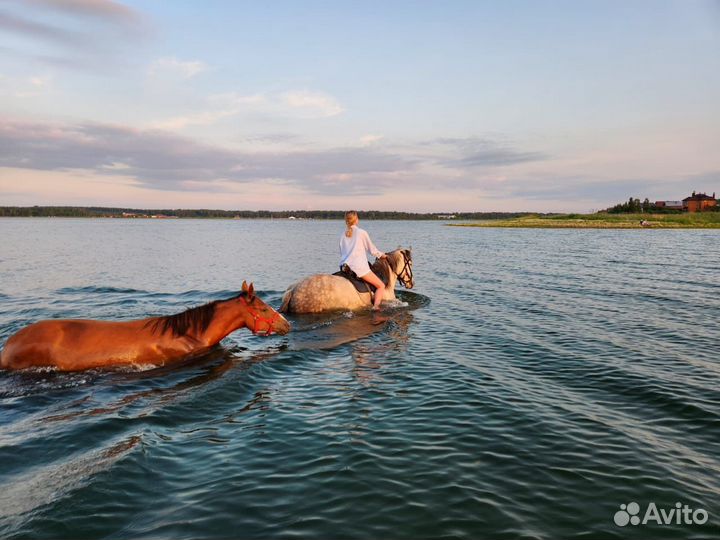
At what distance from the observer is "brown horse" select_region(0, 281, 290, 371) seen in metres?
9.06

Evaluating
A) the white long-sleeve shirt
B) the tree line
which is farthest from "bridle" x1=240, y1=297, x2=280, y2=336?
the tree line

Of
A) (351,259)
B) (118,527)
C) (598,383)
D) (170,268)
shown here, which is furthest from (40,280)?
(598,383)

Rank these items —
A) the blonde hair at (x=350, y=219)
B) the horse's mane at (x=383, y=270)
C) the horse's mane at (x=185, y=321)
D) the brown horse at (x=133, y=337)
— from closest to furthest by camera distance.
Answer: the brown horse at (x=133, y=337) < the horse's mane at (x=185, y=321) < the blonde hair at (x=350, y=219) < the horse's mane at (x=383, y=270)

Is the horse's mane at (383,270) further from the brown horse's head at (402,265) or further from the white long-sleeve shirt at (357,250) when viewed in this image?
the white long-sleeve shirt at (357,250)

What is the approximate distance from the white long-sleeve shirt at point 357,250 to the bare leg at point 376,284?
0.31 metres

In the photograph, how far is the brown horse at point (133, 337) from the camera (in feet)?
29.7

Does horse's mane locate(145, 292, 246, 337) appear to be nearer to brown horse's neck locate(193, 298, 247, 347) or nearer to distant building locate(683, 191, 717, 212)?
brown horse's neck locate(193, 298, 247, 347)

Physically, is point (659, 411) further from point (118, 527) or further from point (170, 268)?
point (170, 268)

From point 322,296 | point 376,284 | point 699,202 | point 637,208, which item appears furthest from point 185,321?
point 699,202

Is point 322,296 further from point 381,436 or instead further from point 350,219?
point 381,436

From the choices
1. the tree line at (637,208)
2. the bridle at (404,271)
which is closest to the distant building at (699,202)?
the tree line at (637,208)

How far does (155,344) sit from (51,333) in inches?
77.8

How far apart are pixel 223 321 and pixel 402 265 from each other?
9.05 m

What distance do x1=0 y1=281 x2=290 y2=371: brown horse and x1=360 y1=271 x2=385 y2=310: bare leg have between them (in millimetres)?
5063
